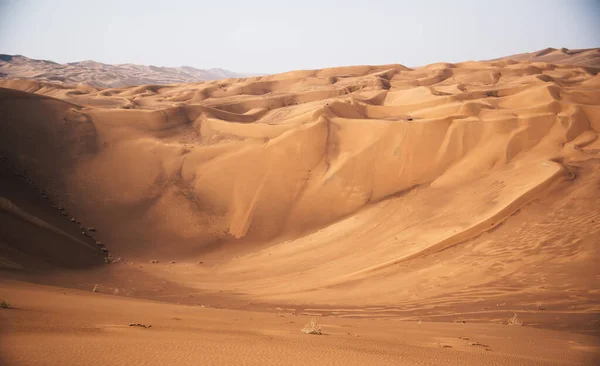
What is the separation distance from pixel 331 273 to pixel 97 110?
43.4ft

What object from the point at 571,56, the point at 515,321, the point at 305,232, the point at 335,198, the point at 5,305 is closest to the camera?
the point at 5,305

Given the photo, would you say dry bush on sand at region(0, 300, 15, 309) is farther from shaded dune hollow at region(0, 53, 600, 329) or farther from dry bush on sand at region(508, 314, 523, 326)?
dry bush on sand at region(508, 314, 523, 326)

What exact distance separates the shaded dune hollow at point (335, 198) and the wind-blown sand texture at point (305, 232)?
0.06 metres

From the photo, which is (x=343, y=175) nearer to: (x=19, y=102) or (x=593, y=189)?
(x=593, y=189)

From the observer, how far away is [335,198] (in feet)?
50.8

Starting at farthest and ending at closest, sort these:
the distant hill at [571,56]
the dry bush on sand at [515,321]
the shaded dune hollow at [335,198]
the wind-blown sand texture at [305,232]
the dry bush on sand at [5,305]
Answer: the distant hill at [571,56] → the shaded dune hollow at [335,198] → the dry bush on sand at [515,321] → the wind-blown sand texture at [305,232] → the dry bush on sand at [5,305]

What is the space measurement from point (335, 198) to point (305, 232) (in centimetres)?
152

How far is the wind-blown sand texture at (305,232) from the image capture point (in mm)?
5469

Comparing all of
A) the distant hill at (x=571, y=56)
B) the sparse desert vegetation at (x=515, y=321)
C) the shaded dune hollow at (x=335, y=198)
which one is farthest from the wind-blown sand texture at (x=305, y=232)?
the distant hill at (x=571, y=56)

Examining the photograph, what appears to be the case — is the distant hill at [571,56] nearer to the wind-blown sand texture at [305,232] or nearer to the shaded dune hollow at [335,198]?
the shaded dune hollow at [335,198]

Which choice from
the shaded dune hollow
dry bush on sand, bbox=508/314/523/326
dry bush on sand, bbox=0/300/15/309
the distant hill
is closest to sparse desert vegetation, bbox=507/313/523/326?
dry bush on sand, bbox=508/314/523/326

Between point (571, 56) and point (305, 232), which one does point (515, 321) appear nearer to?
point (305, 232)

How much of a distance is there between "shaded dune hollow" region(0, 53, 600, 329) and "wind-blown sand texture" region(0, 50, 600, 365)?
0.20 feet

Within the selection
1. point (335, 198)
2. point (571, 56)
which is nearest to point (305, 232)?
point (335, 198)
